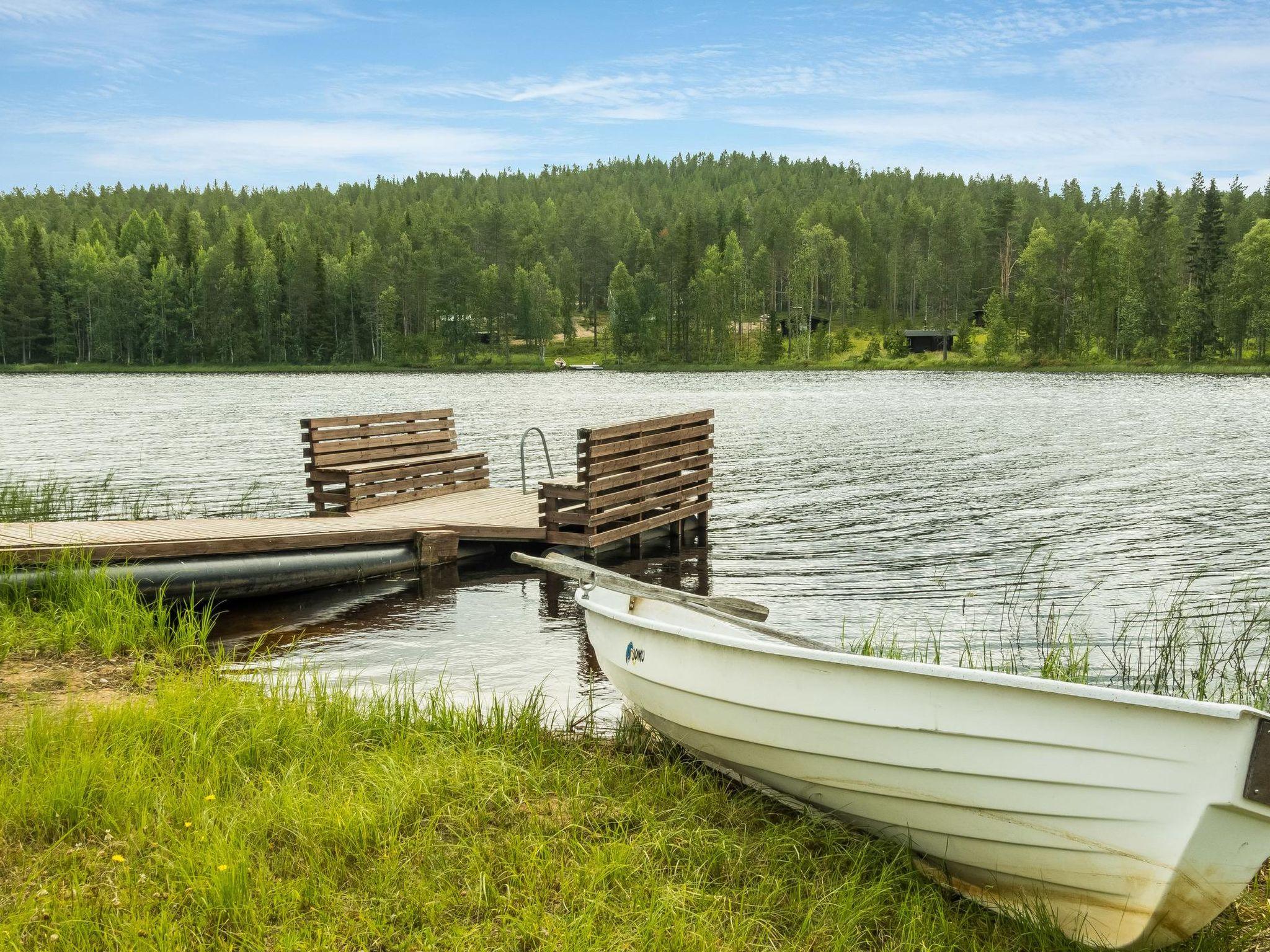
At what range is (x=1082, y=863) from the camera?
4.24 m

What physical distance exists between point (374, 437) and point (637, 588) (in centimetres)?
932

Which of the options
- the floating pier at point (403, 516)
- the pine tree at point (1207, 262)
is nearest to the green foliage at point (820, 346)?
the pine tree at point (1207, 262)

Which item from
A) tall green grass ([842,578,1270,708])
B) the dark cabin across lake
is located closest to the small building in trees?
the dark cabin across lake

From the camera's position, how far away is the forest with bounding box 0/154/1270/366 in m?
95.6

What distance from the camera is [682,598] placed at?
274 inches

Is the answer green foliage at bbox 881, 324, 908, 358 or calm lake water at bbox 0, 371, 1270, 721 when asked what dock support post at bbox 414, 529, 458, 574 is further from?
green foliage at bbox 881, 324, 908, 358

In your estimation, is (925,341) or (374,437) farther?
(925,341)

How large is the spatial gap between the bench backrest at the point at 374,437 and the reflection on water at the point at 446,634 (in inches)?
Result: 104

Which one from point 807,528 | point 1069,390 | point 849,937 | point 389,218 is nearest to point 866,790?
point 849,937

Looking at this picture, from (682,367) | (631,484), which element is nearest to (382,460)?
(631,484)

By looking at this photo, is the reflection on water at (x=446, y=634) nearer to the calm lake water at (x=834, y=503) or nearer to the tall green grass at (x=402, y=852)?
the calm lake water at (x=834, y=503)

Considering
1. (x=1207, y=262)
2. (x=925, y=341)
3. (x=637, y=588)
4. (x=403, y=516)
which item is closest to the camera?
(x=637, y=588)

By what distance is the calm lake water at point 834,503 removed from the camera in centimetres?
1086

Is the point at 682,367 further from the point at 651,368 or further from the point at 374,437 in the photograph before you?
the point at 374,437
